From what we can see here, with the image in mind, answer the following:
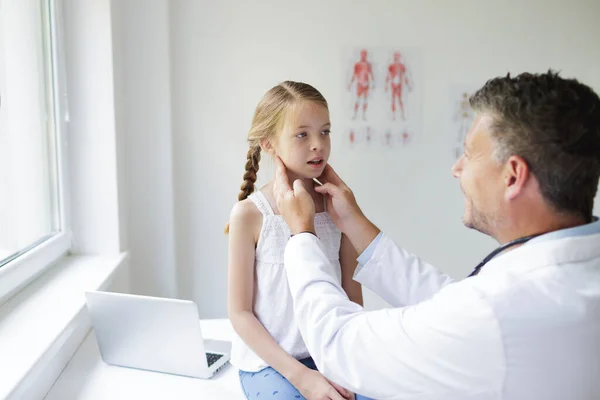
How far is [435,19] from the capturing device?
10.1 ft

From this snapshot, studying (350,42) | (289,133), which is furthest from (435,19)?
(289,133)

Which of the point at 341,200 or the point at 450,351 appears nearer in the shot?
the point at 450,351

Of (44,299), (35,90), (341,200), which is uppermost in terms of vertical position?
(35,90)

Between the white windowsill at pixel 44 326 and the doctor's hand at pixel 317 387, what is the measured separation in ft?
2.10

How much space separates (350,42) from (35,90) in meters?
1.61

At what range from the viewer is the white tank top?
155 centimetres

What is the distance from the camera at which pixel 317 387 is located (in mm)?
1380

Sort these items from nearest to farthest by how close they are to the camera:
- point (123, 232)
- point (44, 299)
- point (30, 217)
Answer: point (44, 299), point (30, 217), point (123, 232)

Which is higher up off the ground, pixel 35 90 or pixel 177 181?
pixel 35 90

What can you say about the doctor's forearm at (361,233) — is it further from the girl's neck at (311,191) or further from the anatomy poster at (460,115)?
the anatomy poster at (460,115)

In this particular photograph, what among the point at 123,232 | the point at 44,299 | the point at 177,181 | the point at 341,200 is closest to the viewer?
the point at 341,200

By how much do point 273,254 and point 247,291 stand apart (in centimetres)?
12

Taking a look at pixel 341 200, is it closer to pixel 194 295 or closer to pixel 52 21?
pixel 52 21

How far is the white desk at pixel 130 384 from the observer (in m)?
1.51
